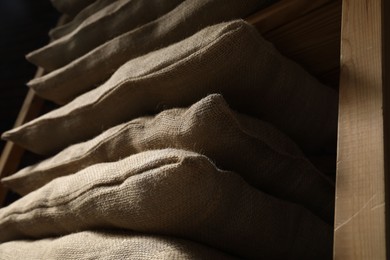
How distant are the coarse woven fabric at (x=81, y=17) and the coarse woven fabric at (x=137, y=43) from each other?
0.17 metres

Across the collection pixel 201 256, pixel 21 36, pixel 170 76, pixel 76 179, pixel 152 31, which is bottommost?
pixel 201 256

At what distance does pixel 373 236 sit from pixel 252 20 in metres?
0.35

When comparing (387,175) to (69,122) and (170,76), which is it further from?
(69,122)

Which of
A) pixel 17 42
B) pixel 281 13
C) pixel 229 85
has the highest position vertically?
pixel 17 42

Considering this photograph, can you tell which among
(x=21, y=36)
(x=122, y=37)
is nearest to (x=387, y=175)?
(x=122, y=37)

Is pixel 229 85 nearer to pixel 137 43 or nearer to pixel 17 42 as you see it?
pixel 137 43

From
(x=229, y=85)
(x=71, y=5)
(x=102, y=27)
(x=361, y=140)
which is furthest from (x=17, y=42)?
(x=361, y=140)

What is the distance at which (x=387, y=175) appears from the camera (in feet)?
1.27

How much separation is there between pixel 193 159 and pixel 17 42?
4.77 ft

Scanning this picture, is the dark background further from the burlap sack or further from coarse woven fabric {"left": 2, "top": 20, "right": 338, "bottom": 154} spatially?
the burlap sack

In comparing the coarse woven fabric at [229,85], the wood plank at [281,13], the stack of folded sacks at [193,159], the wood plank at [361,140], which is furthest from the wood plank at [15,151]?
the wood plank at [361,140]

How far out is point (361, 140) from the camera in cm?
41

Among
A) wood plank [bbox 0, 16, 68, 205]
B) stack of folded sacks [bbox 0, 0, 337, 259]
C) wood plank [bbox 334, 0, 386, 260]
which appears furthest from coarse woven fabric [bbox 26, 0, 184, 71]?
wood plank [bbox 334, 0, 386, 260]

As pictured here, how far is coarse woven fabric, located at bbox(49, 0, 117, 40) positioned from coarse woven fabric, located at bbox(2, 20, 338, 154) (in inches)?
13.3
